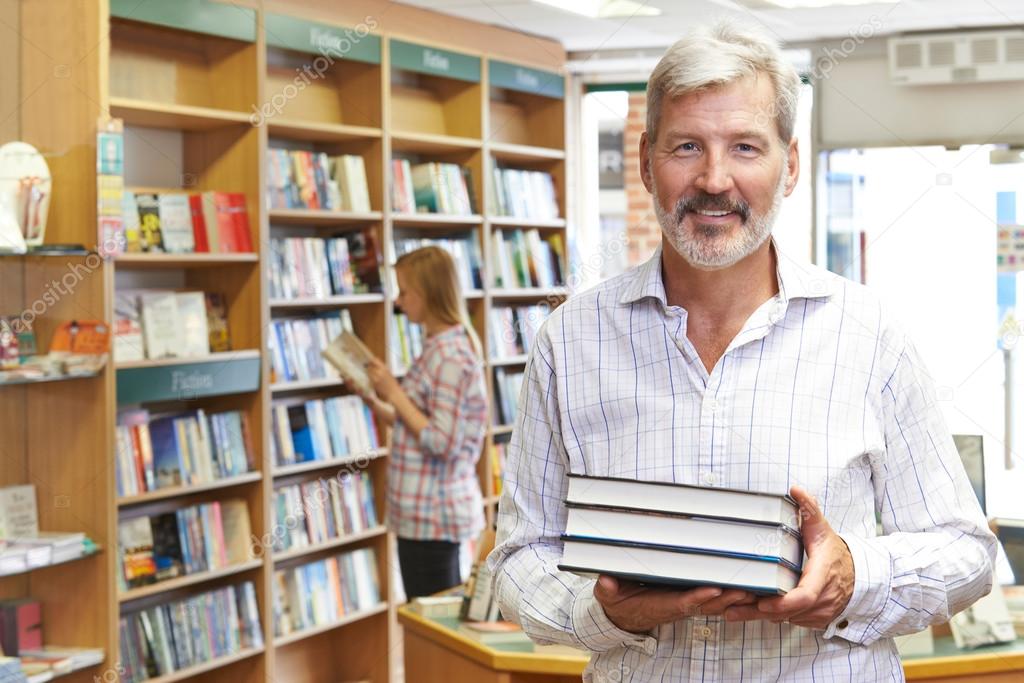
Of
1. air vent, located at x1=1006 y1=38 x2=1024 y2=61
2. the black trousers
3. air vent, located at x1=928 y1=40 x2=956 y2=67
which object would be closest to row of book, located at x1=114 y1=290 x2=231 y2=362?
the black trousers

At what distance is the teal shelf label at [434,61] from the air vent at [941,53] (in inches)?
95.1

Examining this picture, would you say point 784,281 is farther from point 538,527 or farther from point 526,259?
point 526,259

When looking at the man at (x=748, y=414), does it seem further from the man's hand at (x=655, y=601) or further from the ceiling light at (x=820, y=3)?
the ceiling light at (x=820, y=3)

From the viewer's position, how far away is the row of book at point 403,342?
17.9ft

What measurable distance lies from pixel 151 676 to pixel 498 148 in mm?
3135

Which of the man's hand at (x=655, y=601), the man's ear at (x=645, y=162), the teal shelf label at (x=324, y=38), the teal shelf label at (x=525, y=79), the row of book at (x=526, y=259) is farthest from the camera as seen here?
the row of book at (x=526, y=259)

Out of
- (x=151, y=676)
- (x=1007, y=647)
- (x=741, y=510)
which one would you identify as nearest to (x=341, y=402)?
(x=151, y=676)

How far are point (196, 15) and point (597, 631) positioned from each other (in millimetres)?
3494

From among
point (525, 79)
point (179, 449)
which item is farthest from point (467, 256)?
point (179, 449)

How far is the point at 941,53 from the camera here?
6305 mm

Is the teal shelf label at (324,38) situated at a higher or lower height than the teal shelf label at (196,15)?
higher

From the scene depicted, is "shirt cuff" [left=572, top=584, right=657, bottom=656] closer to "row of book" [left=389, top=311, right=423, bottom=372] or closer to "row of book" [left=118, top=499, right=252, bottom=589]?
"row of book" [left=118, top=499, right=252, bottom=589]

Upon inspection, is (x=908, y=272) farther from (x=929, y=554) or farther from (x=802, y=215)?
(x=929, y=554)

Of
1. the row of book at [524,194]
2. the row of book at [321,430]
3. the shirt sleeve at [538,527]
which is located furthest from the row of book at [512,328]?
the shirt sleeve at [538,527]
